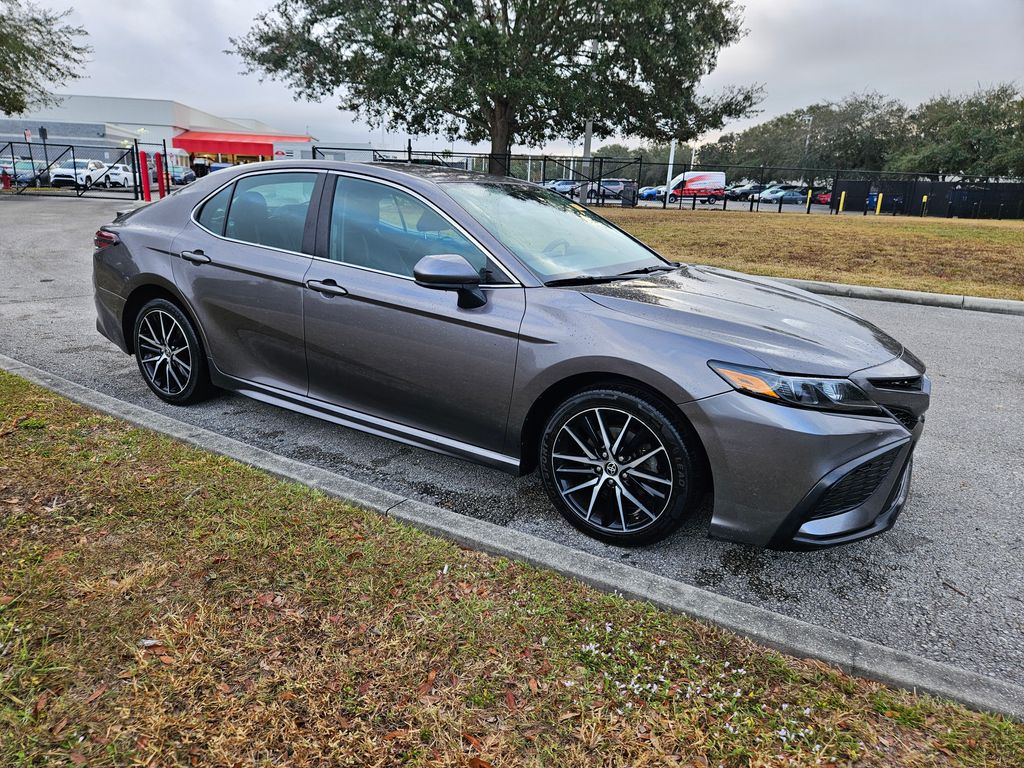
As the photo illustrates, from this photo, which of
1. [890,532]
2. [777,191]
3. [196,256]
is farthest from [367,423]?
[777,191]

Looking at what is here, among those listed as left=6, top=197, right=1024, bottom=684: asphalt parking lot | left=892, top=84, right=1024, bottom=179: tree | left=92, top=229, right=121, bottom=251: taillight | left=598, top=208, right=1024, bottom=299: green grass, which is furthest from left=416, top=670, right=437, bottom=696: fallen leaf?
left=892, top=84, right=1024, bottom=179: tree

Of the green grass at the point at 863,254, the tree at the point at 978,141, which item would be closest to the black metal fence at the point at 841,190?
the green grass at the point at 863,254

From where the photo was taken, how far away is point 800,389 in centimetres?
258

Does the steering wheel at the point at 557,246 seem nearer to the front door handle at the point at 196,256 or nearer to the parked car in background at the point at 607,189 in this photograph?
the front door handle at the point at 196,256

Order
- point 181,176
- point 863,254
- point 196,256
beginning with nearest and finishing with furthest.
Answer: point 196,256 → point 863,254 → point 181,176

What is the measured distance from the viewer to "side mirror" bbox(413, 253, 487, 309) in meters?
2.99

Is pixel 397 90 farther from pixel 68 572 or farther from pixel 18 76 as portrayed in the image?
pixel 68 572

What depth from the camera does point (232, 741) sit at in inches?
72.2

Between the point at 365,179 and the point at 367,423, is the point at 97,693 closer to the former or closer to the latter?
the point at 367,423

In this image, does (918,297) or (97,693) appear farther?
(918,297)

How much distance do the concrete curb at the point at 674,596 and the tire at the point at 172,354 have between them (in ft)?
2.54

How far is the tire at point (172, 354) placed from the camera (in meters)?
4.21

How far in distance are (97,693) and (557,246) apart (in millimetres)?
2683

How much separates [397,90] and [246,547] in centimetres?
2137
